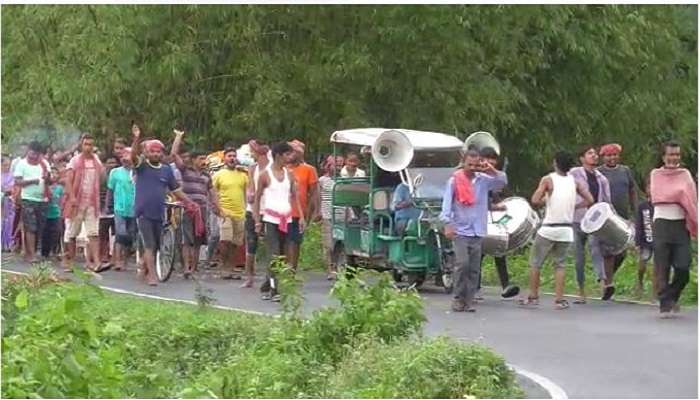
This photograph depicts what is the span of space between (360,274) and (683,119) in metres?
19.6

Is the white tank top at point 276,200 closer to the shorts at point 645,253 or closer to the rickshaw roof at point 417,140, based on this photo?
the rickshaw roof at point 417,140

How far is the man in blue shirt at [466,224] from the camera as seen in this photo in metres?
16.0

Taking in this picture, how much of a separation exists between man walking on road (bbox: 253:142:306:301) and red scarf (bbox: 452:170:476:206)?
6.07ft

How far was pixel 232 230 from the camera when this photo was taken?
20.5 meters

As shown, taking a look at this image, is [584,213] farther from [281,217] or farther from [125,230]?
[125,230]

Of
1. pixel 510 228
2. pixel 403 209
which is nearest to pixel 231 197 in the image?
pixel 403 209

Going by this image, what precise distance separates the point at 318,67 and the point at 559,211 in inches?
385

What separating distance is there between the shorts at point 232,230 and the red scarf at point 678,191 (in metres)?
6.69

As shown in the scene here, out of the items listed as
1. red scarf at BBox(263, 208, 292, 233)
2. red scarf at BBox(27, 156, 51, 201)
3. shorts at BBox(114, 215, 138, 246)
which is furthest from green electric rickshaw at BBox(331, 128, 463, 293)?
red scarf at BBox(27, 156, 51, 201)

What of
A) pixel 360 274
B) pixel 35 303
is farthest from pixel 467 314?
pixel 35 303

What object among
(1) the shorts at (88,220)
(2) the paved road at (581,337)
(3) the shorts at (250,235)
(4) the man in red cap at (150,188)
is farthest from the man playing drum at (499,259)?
(1) the shorts at (88,220)

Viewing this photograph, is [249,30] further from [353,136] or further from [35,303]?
[35,303]

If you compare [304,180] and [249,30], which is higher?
[249,30]

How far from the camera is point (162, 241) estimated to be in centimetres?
1945
